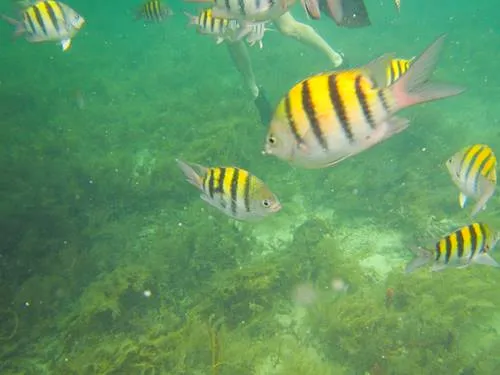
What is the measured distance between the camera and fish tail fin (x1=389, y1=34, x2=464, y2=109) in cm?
198

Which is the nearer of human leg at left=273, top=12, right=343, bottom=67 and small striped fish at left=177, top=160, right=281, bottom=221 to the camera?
small striped fish at left=177, top=160, right=281, bottom=221

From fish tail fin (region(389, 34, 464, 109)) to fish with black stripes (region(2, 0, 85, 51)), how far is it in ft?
18.1

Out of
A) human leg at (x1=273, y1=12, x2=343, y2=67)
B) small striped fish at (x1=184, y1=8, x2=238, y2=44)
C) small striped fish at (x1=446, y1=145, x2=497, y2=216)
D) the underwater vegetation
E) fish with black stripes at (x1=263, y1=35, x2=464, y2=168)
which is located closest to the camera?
fish with black stripes at (x1=263, y1=35, x2=464, y2=168)

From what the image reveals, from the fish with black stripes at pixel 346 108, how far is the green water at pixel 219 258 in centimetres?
164

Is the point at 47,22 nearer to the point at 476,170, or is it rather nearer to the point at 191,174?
the point at 191,174

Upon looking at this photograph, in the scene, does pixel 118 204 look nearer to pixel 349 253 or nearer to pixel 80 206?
pixel 80 206

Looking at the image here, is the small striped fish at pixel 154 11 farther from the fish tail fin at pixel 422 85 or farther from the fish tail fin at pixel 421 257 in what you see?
the fish tail fin at pixel 422 85

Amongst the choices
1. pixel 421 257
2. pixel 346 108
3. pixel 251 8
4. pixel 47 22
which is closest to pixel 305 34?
pixel 47 22

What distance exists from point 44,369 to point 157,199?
4733mm

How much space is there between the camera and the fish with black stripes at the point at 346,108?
2166 mm

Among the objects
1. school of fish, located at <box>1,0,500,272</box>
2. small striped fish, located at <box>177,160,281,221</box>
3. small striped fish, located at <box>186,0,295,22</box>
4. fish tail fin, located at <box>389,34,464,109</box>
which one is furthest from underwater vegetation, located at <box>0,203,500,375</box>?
fish tail fin, located at <box>389,34,464,109</box>

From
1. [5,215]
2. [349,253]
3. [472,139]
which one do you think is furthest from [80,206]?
[472,139]

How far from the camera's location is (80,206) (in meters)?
9.35

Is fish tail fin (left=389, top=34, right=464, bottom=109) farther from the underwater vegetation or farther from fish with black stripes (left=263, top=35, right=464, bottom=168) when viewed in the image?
the underwater vegetation
